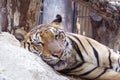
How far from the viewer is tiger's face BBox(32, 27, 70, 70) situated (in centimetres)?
252

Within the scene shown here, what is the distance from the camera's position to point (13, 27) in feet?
12.1

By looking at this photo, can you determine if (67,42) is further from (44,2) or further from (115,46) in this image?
(44,2)

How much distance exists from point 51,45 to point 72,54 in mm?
228

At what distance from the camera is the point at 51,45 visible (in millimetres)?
2562

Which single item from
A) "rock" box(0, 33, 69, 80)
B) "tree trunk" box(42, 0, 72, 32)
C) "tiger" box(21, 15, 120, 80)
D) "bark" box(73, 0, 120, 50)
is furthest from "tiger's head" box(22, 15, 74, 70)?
"tree trunk" box(42, 0, 72, 32)

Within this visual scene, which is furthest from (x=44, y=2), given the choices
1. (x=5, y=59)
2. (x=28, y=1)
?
(x=5, y=59)

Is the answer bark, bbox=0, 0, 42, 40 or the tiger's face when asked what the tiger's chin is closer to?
the tiger's face

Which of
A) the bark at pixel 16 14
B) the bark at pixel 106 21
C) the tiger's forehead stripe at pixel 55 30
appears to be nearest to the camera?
the tiger's forehead stripe at pixel 55 30

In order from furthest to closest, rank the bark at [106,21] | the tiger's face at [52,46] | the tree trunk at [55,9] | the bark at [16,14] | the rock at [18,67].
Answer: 1. the tree trunk at [55,9]
2. the bark at [106,21]
3. the bark at [16,14]
4. the tiger's face at [52,46]
5. the rock at [18,67]

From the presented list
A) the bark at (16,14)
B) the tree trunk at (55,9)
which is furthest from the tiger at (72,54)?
the tree trunk at (55,9)

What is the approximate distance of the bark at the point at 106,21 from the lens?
3.77 meters

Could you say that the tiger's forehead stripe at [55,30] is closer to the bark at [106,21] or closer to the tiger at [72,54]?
the tiger at [72,54]

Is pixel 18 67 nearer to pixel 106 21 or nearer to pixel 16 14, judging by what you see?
pixel 16 14

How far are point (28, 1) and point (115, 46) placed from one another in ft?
5.09
